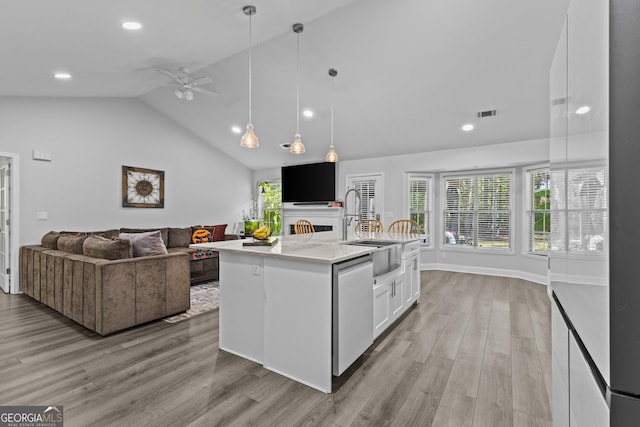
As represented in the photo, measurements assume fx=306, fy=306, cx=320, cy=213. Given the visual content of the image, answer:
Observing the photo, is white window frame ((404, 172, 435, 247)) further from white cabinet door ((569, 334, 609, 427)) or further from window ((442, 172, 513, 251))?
white cabinet door ((569, 334, 609, 427))

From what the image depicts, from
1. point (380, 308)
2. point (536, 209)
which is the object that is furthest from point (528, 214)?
point (380, 308)

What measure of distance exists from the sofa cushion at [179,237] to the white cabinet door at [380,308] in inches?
179

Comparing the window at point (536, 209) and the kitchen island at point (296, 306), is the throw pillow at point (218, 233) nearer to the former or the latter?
the kitchen island at point (296, 306)

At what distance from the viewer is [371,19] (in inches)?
133

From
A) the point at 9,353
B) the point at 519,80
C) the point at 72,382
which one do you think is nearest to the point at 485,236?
the point at 519,80

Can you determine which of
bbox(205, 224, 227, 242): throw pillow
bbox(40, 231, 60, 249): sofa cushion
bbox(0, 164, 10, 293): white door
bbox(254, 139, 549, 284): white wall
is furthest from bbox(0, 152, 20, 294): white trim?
bbox(254, 139, 549, 284): white wall

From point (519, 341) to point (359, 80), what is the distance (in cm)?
365

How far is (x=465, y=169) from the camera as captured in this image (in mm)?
5742

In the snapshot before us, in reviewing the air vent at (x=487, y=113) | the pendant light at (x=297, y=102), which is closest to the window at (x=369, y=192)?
the pendant light at (x=297, y=102)

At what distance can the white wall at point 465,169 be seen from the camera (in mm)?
5086

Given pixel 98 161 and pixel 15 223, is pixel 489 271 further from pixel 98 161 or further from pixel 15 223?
pixel 15 223

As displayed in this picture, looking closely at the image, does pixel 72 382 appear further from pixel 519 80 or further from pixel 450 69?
pixel 519 80

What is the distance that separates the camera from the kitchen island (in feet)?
6.59

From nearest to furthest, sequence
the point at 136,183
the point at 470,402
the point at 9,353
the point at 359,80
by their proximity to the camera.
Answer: the point at 470,402 < the point at 9,353 < the point at 359,80 < the point at 136,183
